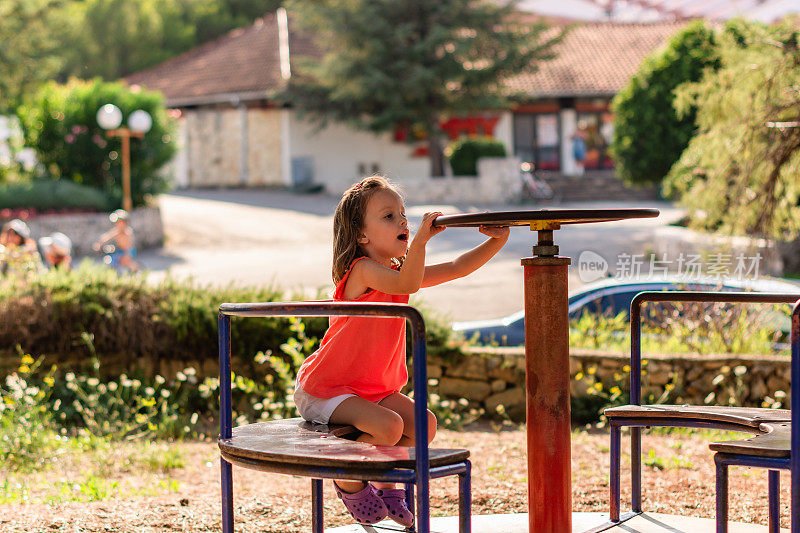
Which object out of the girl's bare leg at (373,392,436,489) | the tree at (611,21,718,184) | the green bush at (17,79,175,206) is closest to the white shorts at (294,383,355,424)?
the girl's bare leg at (373,392,436,489)

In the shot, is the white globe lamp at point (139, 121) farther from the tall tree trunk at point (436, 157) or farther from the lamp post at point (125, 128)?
the tall tree trunk at point (436, 157)

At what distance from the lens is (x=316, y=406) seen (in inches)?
127

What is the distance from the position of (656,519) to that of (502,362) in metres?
3.62

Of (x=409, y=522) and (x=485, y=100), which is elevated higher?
(x=485, y=100)

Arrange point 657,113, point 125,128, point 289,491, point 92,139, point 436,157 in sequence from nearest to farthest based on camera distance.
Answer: point 289,491 → point 125,128 → point 657,113 → point 92,139 → point 436,157

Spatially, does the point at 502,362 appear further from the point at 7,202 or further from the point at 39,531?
the point at 7,202

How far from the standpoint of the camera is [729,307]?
8312 millimetres

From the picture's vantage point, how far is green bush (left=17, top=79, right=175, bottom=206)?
21.9 meters

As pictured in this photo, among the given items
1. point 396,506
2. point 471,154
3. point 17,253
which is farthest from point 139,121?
point 396,506

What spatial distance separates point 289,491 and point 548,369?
2.36 m

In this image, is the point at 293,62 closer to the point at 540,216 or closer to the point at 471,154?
the point at 471,154

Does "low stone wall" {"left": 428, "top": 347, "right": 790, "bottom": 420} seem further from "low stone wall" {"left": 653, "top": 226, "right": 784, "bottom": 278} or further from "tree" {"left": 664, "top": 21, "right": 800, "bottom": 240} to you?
"tree" {"left": 664, "top": 21, "right": 800, "bottom": 240}

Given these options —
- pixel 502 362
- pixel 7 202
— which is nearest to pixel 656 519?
pixel 502 362

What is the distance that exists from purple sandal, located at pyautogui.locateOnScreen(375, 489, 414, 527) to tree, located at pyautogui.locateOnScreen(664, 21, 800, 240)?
722 centimetres
